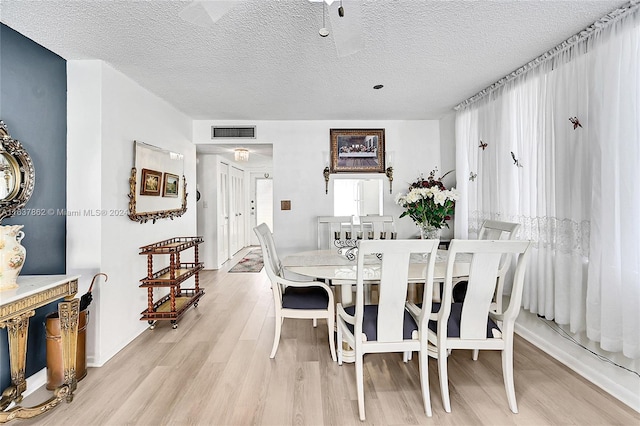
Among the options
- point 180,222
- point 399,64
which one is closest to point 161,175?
point 180,222

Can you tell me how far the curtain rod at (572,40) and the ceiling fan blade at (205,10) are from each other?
7.42 feet

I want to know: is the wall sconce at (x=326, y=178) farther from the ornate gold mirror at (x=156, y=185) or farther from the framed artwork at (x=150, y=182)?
the framed artwork at (x=150, y=182)

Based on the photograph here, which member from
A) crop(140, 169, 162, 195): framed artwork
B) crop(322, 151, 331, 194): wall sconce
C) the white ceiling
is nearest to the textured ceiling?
the white ceiling

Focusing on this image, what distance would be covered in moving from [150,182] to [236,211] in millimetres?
4043

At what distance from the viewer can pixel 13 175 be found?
1998 millimetres

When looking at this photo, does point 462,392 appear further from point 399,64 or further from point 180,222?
point 180,222

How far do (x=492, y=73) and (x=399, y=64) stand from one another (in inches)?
36.6

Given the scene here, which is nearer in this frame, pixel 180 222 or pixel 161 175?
pixel 161 175

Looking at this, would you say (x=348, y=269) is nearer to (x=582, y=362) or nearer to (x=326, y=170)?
(x=582, y=362)

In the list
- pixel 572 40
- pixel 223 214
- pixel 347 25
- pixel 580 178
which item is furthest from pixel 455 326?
pixel 223 214

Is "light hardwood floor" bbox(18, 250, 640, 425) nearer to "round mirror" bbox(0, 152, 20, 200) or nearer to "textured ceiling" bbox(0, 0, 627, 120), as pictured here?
"round mirror" bbox(0, 152, 20, 200)

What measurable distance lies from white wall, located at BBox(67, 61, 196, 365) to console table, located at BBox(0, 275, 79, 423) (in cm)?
55

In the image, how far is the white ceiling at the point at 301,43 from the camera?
1.84 m

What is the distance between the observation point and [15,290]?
169 centimetres
